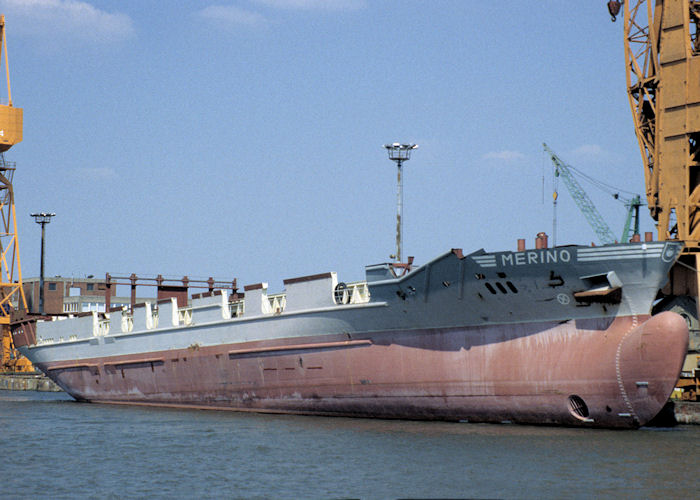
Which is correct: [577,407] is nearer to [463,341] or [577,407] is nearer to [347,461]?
[463,341]

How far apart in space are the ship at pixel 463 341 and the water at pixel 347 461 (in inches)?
44.9

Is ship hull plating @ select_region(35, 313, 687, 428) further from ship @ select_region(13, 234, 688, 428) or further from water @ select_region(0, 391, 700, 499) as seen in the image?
water @ select_region(0, 391, 700, 499)

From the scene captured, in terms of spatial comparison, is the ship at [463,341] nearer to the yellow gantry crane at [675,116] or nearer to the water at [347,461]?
the water at [347,461]

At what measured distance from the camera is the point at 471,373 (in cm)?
3003

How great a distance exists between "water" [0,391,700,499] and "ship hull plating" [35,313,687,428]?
788 millimetres

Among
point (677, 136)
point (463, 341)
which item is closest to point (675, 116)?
point (677, 136)

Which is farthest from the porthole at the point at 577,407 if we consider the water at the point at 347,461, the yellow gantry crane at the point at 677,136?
the yellow gantry crane at the point at 677,136

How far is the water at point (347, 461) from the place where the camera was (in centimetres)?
2014

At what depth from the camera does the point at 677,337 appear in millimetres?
26484

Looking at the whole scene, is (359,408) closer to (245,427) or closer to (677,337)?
(245,427)

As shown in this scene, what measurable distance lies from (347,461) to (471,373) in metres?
7.93

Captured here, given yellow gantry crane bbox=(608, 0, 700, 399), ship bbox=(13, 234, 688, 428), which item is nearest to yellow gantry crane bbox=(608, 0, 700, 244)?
yellow gantry crane bbox=(608, 0, 700, 399)

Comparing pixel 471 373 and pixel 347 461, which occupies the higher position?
pixel 471 373

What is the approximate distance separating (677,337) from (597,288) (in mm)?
2801
